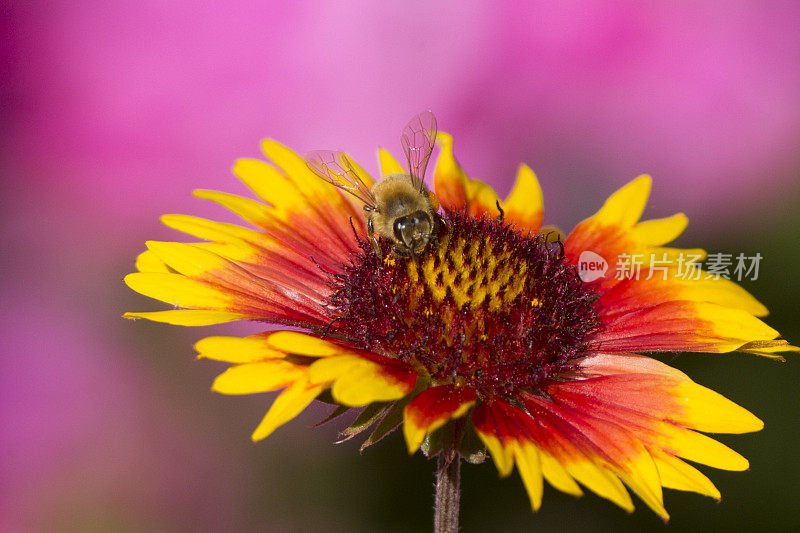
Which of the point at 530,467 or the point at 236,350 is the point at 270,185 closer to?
the point at 236,350

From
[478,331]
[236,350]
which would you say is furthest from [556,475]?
[236,350]

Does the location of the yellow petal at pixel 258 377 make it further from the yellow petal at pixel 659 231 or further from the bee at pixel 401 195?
the yellow petal at pixel 659 231

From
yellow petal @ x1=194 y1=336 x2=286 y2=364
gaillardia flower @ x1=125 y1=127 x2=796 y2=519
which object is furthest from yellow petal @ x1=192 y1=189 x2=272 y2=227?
yellow petal @ x1=194 y1=336 x2=286 y2=364

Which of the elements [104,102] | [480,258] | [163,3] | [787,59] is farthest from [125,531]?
[787,59]

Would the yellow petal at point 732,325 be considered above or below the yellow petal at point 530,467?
above

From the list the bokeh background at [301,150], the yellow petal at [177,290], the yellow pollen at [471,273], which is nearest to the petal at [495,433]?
the yellow pollen at [471,273]

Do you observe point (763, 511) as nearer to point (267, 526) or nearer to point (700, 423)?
point (700, 423)
